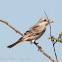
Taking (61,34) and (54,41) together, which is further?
(61,34)

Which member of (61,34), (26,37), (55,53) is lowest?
(55,53)

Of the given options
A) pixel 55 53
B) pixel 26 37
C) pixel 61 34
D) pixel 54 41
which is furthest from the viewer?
pixel 26 37

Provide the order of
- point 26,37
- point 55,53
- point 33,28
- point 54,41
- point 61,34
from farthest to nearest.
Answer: point 33,28, point 26,37, point 61,34, point 54,41, point 55,53

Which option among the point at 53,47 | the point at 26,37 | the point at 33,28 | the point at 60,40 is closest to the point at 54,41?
the point at 60,40

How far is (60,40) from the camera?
8.62ft

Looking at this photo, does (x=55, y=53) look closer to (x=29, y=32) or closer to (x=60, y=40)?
(x=60, y=40)

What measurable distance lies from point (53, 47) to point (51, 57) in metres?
0.18

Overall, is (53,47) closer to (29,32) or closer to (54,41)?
(54,41)

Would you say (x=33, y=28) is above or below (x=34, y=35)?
above

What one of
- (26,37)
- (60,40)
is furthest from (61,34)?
(26,37)

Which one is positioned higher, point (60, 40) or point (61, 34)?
point (61, 34)

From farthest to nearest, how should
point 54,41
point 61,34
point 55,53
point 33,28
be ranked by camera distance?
point 33,28
point 61,34
point 54,41
point 55,53

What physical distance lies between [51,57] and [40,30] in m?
3.57

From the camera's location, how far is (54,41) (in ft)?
8.59
